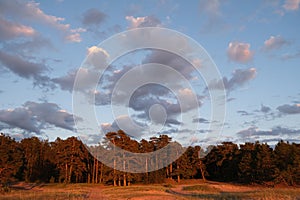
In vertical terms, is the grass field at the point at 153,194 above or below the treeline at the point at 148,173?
below

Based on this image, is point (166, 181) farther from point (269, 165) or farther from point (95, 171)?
point (269, 165)

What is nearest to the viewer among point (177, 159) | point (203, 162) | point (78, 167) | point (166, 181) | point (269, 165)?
point (269, 165)

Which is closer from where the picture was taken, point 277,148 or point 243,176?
point 277,148

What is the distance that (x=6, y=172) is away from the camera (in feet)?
181

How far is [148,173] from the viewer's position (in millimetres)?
82500

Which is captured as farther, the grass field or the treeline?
the treeline

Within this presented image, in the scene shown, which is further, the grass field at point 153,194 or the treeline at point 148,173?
the treeline at point 148,173

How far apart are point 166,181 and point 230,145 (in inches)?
878

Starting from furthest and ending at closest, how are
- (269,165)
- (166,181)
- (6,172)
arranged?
(166,181) → (269,165) → (6,172)

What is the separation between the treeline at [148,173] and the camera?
6556cm

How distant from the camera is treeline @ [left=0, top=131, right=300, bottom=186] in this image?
6556 cm

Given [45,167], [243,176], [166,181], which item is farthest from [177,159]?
[45,167]

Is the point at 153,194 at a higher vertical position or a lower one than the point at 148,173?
lower

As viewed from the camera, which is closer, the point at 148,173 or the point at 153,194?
the point at 153,194
